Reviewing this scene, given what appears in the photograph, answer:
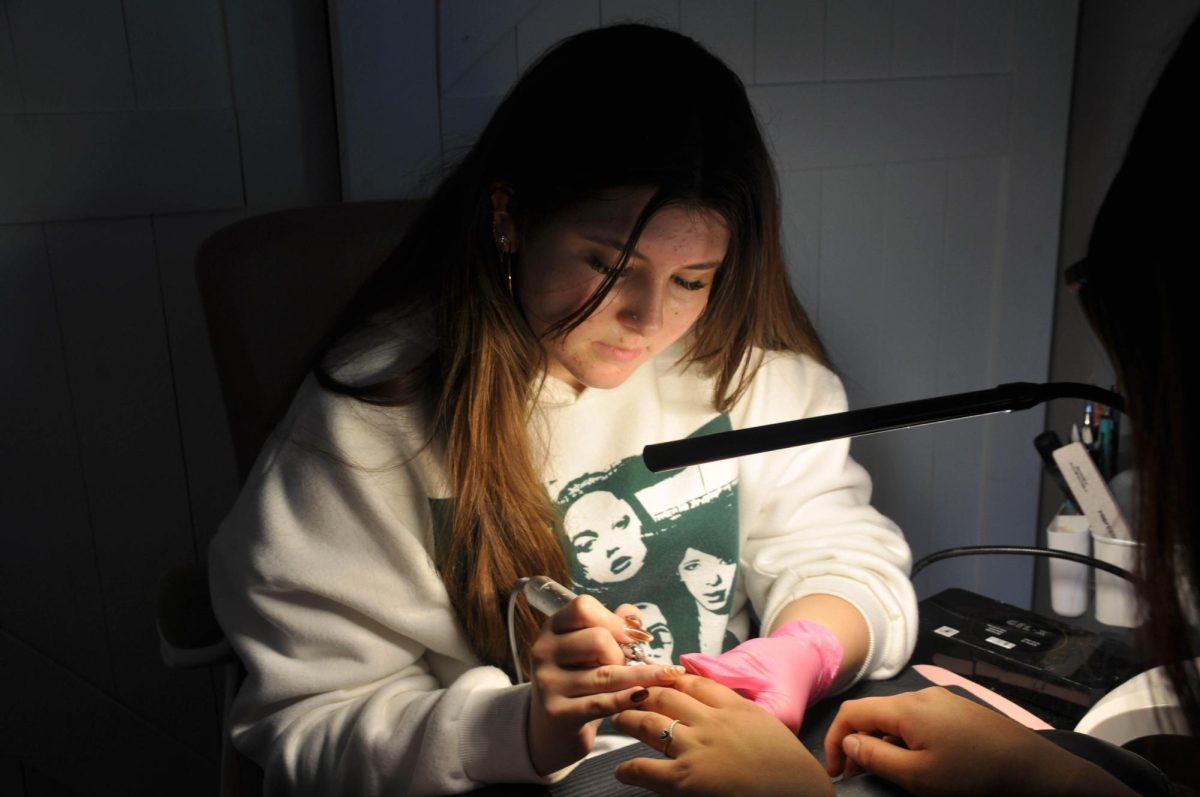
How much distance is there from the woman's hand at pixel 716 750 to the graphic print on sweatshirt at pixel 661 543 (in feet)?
0.78

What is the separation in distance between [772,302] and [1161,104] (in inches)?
Answer: 21.5

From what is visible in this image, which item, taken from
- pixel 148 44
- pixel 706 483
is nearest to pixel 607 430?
pixel 706 483

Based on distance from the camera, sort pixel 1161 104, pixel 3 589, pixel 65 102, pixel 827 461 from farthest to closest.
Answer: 1. pixel 3 589
2. pixel 65 102
3. pixel 827 461
4. pixel 1161 104

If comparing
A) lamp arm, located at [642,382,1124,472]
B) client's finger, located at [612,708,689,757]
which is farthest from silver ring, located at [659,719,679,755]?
lamp arm, located at [642,382,1124,472]

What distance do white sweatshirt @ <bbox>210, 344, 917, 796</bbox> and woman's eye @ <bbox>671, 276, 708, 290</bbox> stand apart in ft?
0.57

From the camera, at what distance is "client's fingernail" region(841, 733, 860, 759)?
0.69m

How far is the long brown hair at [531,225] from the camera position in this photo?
81 cm

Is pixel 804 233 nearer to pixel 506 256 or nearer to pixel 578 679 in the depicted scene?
pixel 506 256

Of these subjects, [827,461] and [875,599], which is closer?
[875,599]

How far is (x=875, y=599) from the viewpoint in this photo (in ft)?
3.07

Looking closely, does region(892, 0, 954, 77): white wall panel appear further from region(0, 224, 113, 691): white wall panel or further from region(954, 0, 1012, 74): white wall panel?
region(0, 224, 113, 691): white wall panel

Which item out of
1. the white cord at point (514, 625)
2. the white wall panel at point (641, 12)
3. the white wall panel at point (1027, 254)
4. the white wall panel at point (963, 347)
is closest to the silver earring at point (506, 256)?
the white cord at point (514, 625)

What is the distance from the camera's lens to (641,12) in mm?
1336

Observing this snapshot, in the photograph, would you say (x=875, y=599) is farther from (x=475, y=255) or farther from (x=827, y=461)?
(x=475, y=255)
